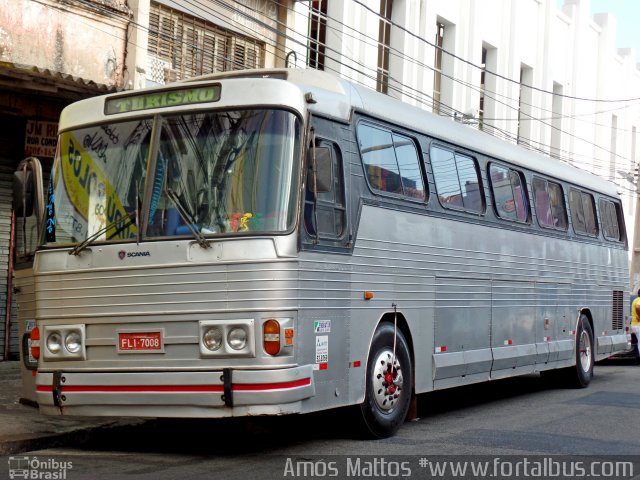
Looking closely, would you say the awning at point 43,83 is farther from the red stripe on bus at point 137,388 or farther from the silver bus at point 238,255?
the red stripe on bus at point 137,388

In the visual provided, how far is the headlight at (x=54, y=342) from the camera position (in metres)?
9.05

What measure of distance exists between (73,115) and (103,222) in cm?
120

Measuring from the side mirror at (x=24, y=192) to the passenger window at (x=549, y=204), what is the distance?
7.20m

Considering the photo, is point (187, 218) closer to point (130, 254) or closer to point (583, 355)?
point (130, 254)

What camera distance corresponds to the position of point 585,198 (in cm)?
1642

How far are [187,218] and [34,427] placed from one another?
288cm

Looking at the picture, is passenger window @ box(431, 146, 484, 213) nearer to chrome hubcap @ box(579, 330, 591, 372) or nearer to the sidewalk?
the sidewalk

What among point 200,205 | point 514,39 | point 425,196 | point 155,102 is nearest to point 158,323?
point 200,205

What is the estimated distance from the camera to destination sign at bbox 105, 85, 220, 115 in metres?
8.91

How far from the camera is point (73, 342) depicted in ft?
29.5

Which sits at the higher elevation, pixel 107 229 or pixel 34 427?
pixel 107 229

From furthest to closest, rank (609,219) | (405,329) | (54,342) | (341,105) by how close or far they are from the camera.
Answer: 1. (609,219)
2. (405,329)
3. (341,105)
4. (54,342)

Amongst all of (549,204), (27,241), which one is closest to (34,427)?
(27,241)

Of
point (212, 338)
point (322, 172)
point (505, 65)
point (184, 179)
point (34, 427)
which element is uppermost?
point (505, 65)
